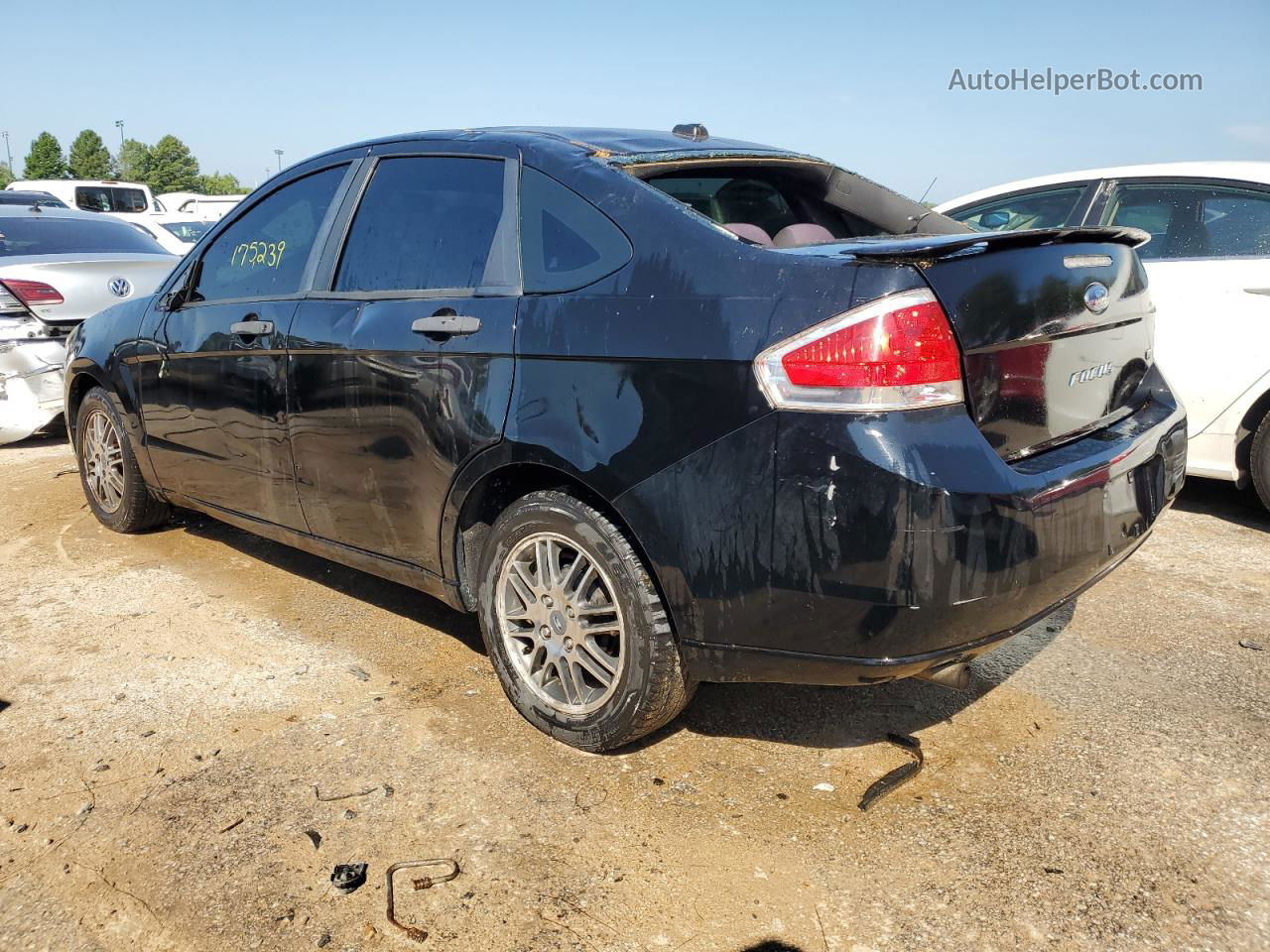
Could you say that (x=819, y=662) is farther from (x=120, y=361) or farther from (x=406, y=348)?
(x=120, y=361)

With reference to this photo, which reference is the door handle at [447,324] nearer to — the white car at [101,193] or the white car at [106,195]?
the white car at [106,195]

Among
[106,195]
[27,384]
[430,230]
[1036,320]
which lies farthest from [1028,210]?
[106,195]

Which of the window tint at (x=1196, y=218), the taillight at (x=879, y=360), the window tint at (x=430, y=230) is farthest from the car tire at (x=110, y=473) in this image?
the window tint at (x=1196, y=218)

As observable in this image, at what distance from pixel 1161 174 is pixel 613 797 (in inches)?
178

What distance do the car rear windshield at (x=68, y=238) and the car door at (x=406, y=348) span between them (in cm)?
543

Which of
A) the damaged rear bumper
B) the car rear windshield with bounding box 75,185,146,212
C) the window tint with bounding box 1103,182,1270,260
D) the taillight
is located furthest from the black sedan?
the car rear windshield with bounding box 75,185,146,212

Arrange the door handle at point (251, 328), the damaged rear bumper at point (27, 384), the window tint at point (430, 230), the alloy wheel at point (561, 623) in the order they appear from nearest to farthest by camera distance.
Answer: the alloy wheel at point (561, 623)
the window tint at point (430, 230)
the door handle at point (251, 328)
the damaged rear bumper at point (27, 384)


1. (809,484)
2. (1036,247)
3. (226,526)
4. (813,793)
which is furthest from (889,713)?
(226,526)

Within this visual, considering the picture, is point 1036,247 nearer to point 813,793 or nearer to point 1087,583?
point 1087,583

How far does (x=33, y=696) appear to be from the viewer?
335 centimetres

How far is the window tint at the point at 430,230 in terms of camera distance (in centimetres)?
305

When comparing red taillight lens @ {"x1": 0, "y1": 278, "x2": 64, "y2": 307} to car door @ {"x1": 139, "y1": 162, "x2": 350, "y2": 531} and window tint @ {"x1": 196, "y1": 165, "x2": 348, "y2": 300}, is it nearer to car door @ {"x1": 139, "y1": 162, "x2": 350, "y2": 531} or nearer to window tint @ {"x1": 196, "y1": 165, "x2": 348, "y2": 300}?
car door @ {"x1": 139, "y1": 162, "x2": 350, "y2": 531}

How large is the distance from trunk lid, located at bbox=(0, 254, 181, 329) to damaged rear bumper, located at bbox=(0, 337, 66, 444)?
21 centimetres

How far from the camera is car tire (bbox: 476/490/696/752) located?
2.66 m
